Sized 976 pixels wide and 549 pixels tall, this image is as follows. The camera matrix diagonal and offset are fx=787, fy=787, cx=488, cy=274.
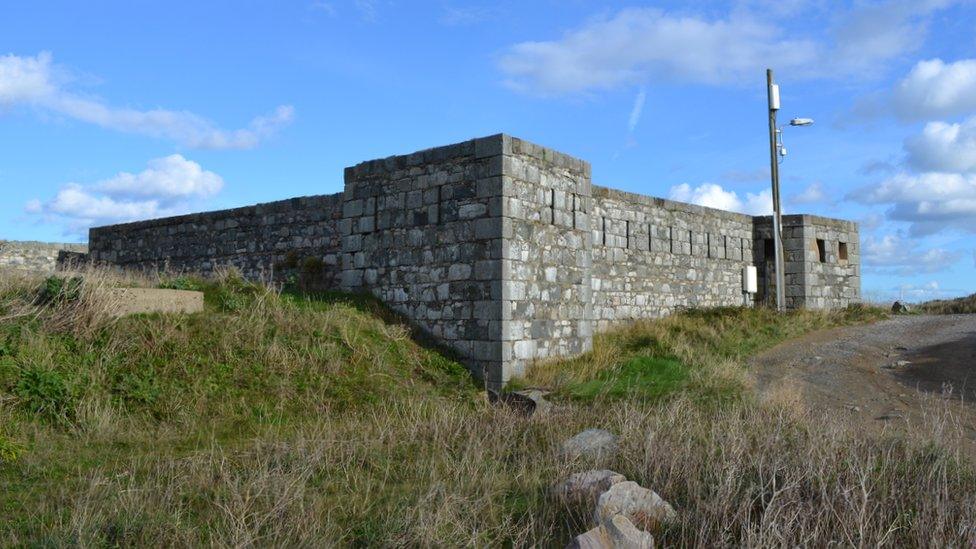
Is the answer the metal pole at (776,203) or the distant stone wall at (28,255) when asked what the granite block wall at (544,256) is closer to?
the metal pole at (776,203)

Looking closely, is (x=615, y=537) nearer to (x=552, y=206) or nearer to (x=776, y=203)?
(x=552, y=206)

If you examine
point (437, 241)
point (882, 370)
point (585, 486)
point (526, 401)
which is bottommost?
point (585, 486)

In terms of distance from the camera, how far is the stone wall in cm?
1122

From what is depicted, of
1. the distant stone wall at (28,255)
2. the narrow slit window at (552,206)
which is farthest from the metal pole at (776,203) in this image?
the distant stone wall at (28,255)

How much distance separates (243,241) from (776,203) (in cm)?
1277

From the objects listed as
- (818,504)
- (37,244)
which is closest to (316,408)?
(818,504)

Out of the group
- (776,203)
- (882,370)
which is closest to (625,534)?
(882,370)

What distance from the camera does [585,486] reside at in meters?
5.61

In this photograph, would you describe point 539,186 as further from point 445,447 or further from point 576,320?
point 445,447

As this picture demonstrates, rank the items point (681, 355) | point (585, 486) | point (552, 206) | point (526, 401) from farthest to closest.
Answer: point (681, 355) → point (552, 206) → point (526, 401) → point (585, 486)

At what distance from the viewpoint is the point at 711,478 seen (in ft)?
18.6

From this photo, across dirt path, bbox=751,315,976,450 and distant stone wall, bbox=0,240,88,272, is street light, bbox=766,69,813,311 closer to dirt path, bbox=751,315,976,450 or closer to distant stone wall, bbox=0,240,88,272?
dirt path, bbox=751,315,976,450

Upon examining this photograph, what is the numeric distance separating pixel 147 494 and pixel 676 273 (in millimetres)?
13671

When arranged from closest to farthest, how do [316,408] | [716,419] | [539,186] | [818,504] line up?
1. [818,504]
2. [716,419]
3. [316,408]
4. [539,186]
